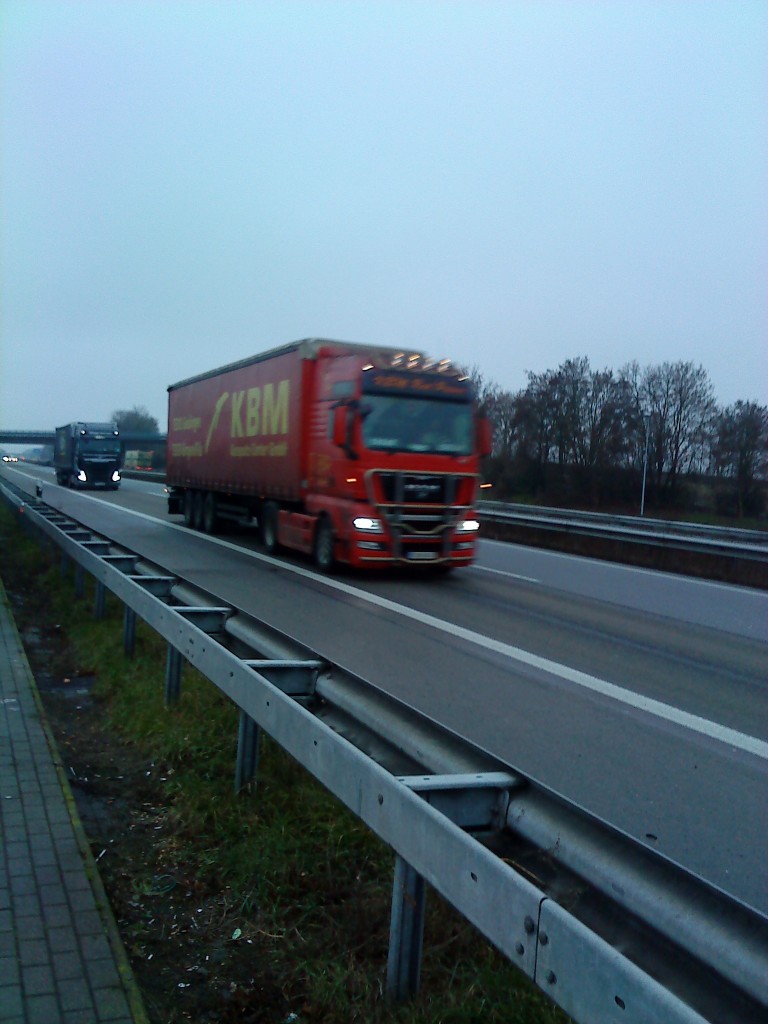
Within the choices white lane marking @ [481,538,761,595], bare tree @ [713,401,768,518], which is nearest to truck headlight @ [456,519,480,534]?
white lane marking @ [481,538,761,595]

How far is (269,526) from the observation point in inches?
797

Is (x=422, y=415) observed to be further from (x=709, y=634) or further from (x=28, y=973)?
(x=28, y=973)

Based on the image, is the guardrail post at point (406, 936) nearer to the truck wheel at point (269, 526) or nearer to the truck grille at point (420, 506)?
the truck grille at point (420, 506)

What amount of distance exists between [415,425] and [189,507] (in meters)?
12.4

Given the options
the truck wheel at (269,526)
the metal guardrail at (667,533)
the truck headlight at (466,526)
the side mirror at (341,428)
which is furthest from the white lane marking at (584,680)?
the metal guardrail at (667,533)

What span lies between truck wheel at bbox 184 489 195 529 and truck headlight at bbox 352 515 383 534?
468 inches

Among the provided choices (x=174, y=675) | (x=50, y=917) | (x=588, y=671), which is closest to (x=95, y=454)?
(x=588, y=671)

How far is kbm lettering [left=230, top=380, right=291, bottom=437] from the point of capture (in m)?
18.8

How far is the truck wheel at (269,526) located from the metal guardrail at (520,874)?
46.7ft

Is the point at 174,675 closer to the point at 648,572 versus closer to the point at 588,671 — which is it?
the point at 588,671

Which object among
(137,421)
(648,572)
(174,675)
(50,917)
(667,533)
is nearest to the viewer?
(50,917)

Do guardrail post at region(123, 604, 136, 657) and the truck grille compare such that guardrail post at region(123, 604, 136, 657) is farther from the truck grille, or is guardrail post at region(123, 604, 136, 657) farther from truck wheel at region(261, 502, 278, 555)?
truck wheel at region(261, 502, 278, 555)

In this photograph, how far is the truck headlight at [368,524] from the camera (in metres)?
15.6

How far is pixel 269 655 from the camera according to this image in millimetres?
6301
